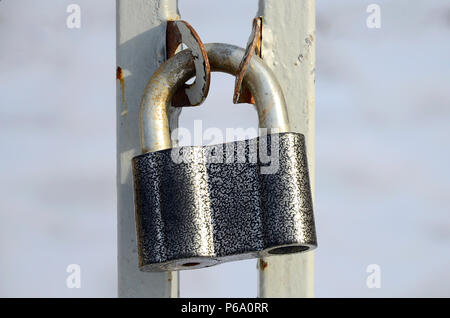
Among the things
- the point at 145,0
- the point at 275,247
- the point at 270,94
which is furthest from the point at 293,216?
the point at 145,0

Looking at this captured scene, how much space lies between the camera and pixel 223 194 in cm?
91

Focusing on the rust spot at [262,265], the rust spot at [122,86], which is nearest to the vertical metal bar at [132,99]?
the rust spot at [122,86]

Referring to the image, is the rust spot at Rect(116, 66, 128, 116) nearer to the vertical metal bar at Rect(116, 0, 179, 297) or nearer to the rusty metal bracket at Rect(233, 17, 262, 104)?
the vertical metal bar at Rect(116, 0, 179, 297)

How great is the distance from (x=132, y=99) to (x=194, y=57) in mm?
144

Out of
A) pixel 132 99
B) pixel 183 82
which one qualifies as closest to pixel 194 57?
pixel 183 82

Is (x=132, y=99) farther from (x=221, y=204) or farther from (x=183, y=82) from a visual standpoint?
(x=221, y=204)

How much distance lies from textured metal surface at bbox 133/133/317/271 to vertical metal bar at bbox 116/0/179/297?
0.39 feet

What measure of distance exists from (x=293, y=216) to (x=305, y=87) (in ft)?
0.72

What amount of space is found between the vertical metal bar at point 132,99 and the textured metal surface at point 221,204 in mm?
119

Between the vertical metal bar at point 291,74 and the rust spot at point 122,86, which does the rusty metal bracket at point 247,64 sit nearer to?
the vertical metal bar at point 291,74

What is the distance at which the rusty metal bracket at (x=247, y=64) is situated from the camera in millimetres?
885

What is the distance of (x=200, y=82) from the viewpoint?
3.05 feet

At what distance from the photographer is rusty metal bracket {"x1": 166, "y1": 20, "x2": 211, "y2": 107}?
910mm

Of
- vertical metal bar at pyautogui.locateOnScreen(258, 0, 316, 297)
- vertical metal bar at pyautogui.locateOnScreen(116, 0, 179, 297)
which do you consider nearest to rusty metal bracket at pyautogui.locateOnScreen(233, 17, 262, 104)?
vertical metal bar at pyautogui.locateOnScreen(258, 0, 316, 297)
